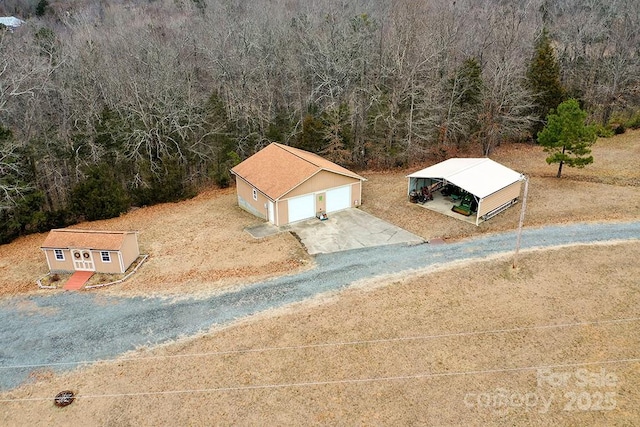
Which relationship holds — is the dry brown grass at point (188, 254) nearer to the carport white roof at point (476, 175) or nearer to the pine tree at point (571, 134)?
the carport white roof at point (476, 175)

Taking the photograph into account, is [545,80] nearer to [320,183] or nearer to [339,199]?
[339,199]

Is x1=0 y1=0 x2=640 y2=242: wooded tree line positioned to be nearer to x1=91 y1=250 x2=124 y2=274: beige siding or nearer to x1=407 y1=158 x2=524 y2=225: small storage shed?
x1=407 y1=158 x2=524 y2=225: small storage shed

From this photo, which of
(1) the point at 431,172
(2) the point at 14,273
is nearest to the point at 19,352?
(2) the point at 14,273

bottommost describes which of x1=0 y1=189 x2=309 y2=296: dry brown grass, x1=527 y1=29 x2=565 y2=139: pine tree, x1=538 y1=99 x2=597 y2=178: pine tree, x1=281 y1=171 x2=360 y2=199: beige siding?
x1=0 y1=189 x2=309 y2=296: dry brown grass

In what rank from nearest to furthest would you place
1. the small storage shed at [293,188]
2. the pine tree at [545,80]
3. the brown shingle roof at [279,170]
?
1. the small storage shed at [293,188]
2. the brown shingle roof at [279,170]
3. the pine tree at [545,80]

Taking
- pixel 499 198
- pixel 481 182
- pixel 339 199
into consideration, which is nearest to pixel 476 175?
pixel 481 182

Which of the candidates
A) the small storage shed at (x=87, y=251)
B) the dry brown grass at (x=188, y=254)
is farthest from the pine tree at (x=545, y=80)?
the small storage shed at (x=87, y=251)

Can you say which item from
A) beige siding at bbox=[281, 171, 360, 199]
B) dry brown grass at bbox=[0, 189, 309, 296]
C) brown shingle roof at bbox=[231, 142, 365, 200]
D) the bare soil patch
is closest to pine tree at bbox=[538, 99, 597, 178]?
the bare soil patch
